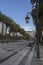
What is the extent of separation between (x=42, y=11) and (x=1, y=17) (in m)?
→ 64.5

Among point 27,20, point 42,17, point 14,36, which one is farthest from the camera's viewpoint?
point 14,36

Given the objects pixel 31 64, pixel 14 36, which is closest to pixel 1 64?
pixel 31 64

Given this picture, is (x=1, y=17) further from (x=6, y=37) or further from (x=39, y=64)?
(x=39, y=64)

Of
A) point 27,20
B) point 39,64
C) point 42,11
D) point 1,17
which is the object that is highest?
point 1,17

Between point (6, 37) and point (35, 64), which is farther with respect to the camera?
point (6, 37)

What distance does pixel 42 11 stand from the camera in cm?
3497

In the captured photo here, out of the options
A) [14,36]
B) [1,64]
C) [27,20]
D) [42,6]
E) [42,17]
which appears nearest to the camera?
[1,64]

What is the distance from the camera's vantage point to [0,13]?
9669 centimetres

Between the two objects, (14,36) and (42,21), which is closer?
(42,21)

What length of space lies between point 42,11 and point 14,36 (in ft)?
443

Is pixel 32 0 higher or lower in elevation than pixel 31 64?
higher

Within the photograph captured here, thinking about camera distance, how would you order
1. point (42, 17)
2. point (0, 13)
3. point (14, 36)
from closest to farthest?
point (42, 17), point (0, 13), point (14, 36)

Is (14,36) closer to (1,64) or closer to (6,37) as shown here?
(6,37)

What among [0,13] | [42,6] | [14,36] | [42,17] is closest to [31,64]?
[42,6]
